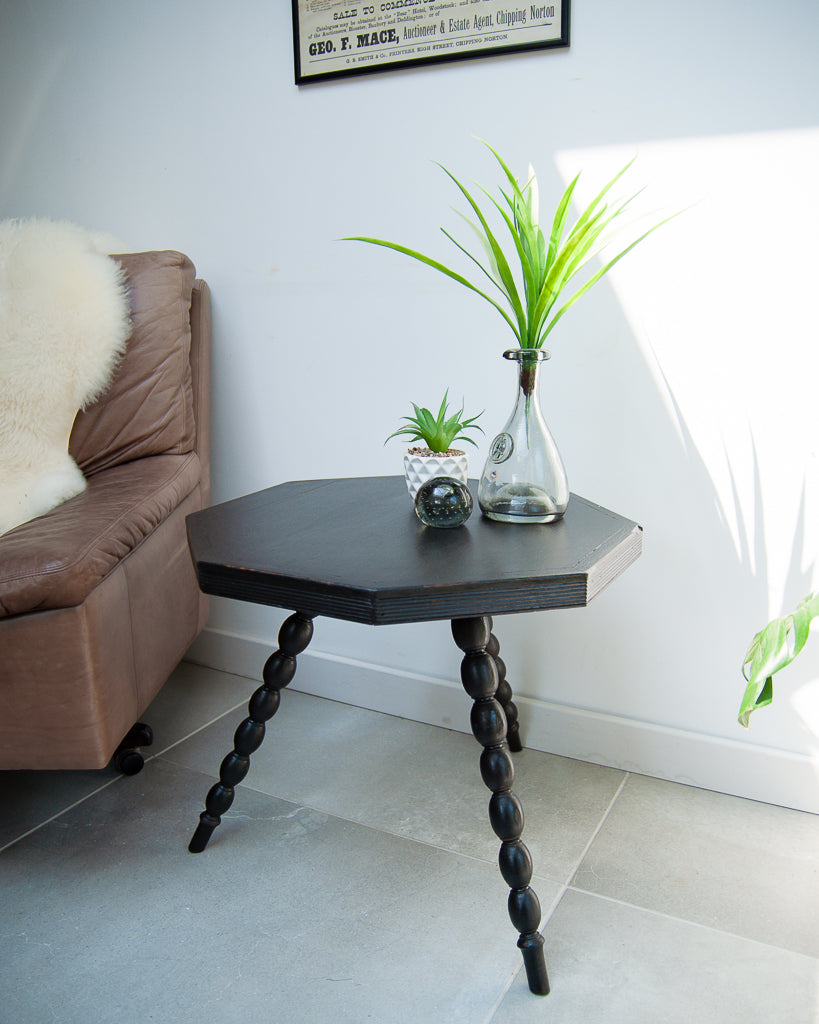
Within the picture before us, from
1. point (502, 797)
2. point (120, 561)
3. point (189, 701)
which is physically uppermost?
point (120, 561)

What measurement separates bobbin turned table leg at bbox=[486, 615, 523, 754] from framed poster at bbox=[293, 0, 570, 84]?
3.37ft

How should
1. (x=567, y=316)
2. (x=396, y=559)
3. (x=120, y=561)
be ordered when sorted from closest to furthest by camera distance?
1. (x=396, y=559)
2. (x=120, y=561)
3. (x=567, y=316)

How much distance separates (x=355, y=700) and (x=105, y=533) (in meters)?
0.74

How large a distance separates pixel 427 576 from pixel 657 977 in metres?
0.61

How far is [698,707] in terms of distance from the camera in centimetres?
147

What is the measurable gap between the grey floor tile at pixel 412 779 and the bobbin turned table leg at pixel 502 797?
0.75ft

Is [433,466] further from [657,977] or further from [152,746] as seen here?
[152,746]

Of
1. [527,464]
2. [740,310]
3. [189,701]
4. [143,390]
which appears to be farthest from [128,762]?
[740,310]

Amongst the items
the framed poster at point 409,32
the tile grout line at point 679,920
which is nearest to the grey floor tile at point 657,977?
the tile grout line at point 679,920

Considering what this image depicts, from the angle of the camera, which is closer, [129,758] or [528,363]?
[528,363]

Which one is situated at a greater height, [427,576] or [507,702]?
[427,576]

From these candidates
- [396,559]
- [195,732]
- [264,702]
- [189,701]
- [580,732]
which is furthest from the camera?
[189,701]

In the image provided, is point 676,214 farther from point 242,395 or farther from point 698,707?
point 242,395

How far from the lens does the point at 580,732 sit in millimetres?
1565
